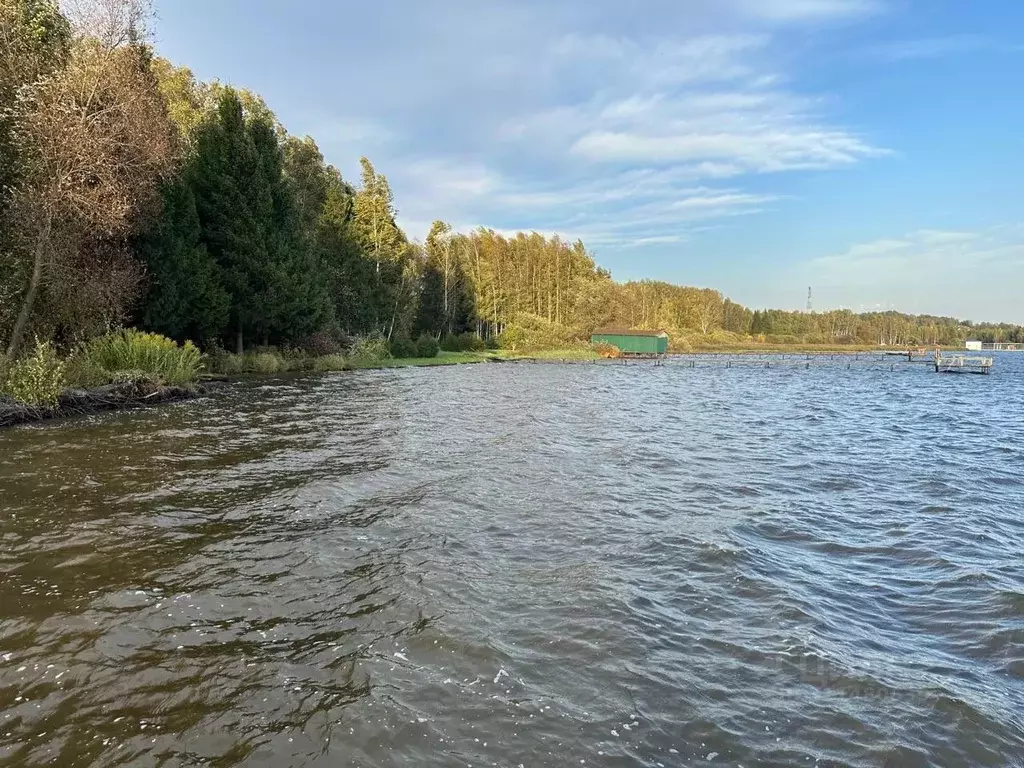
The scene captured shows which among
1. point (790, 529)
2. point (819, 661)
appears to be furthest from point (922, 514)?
point (819, 661)

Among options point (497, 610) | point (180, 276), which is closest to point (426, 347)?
point (180, 276)

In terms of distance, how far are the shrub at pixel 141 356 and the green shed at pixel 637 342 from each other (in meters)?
72.7

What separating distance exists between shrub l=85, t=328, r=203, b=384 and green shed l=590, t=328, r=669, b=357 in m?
72.7

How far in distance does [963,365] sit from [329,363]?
2910 inches

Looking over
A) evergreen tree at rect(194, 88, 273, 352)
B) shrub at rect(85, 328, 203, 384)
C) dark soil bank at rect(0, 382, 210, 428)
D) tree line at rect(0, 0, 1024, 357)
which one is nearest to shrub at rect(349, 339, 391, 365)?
tree line at rect(0, 0, 1024, 357)

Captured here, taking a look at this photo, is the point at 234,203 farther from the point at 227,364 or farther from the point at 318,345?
the point at 318,345

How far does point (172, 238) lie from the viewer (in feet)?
103

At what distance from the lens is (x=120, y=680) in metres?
4.67

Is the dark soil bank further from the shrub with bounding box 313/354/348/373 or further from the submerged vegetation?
the shrub with bounding box 313/354/348/373

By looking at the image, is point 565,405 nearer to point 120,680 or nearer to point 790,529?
point 790,529

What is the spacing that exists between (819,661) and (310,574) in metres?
5.50

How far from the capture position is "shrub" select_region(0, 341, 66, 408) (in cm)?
1771

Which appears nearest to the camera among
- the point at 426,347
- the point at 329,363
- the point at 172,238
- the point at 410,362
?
the point at 172,238

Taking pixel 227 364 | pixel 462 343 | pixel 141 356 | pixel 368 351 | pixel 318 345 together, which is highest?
pixel 462 343
